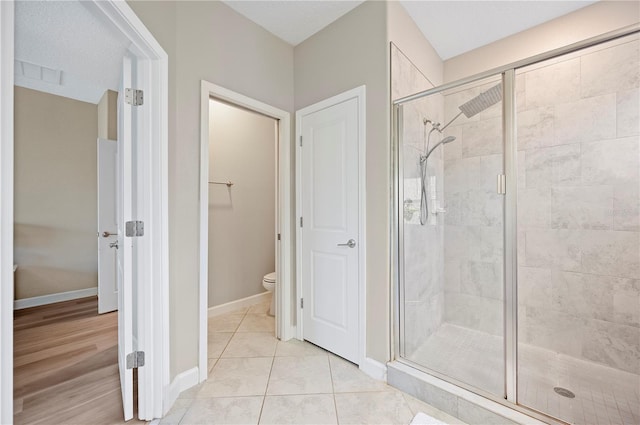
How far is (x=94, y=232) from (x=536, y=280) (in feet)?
16.5

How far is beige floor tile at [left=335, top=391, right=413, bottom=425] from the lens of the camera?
1.54 meters

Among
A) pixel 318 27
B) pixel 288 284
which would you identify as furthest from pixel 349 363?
pixel 318 27

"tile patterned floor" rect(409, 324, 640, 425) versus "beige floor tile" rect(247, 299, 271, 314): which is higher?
"tile patterned floor" rect(409, 324, 640, 425)

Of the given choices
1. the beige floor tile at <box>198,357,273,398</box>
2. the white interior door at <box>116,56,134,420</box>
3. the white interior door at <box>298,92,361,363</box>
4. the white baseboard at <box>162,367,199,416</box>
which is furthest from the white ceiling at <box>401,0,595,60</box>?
the white baseboard at <box>162,367,199,416</box>

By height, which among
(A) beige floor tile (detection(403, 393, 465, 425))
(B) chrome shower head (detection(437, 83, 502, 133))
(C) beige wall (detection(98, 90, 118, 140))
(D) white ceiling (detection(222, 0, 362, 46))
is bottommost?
(A) beige floor tile (detection(403, 393, 465, 425))

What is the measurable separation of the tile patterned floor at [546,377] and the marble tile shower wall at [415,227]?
0.56 ft

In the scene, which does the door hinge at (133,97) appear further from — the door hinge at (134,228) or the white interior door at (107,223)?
the white interior door at (107,223)

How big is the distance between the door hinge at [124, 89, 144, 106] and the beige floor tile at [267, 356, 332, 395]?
74.0 inches

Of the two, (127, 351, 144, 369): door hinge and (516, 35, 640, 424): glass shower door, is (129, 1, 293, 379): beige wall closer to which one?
(127, 351, 144, 369): door hinge

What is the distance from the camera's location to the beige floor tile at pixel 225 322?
Result: 2711 mm

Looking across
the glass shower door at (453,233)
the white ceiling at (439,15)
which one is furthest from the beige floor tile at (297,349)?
the white ceiling at (439,15)

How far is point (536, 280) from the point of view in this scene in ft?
7.29

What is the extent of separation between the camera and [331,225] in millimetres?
2250

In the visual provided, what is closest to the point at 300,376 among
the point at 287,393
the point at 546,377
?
the point at 287,393
